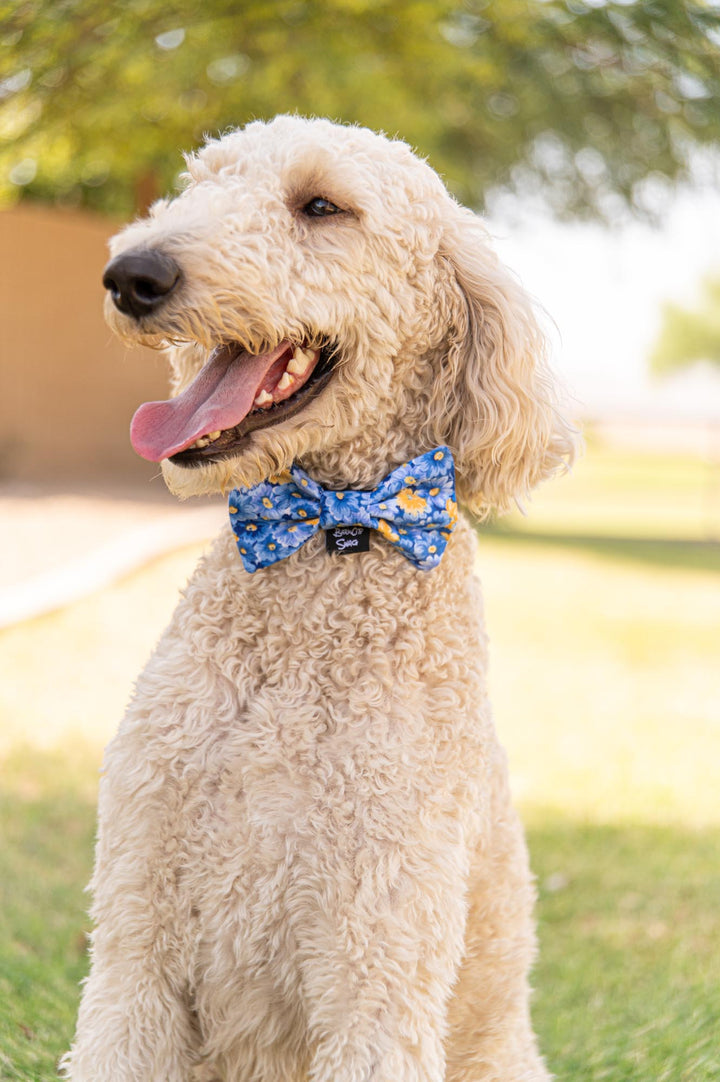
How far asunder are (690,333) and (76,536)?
213ft

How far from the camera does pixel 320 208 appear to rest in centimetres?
226

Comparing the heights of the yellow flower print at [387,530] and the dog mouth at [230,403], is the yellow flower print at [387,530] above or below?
below

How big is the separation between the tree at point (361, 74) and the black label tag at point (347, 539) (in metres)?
5.84

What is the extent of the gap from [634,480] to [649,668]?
2757 centimetres

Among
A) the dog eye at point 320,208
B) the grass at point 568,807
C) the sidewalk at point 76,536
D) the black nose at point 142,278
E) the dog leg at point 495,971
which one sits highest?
the dog eye at point 320,208

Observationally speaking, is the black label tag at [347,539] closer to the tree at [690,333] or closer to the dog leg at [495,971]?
the dog leg at [495,971]

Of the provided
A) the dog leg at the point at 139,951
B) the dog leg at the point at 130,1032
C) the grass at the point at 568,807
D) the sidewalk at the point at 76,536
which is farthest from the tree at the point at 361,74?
the dog leg at the point at 130,1032

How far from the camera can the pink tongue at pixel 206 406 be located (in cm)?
214

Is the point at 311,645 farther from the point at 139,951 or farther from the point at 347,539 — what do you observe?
the point at 139,951

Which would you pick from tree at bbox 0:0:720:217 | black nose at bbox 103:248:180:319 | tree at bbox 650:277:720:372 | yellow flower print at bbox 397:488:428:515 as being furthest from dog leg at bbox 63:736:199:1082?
tree at bbox 650:277:720:372

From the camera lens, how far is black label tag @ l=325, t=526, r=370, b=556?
2.29 meters

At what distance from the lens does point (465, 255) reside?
2420mm

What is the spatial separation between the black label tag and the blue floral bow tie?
0.02m

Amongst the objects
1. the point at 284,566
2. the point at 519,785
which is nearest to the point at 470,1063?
the point at 284,566
